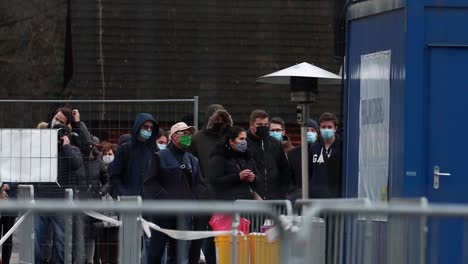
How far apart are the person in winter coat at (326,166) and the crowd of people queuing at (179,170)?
1cm

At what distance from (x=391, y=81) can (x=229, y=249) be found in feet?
8.37

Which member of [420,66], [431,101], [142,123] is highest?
[420,66]

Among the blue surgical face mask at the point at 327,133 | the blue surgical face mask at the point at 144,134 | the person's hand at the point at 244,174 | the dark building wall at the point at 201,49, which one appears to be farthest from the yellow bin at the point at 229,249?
the dark building wall at the point at 201,49

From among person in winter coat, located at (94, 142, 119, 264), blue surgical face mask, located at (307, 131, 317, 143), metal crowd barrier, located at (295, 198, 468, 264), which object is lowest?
person in winter coat, located at (94, 142, 119, 264)

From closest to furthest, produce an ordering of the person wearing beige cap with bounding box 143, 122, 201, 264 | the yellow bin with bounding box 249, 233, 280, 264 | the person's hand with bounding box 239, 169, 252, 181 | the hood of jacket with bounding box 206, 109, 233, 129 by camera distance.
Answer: the yellow bin with bounding box 249, 233, 280, 264 → the person wearing beige cap with bounding box 143, 122, 201, 264 → the person's hand with bounding box 239, 169, 252, 181 → the hood of jacket with bounding box 206, 109, 233, 129

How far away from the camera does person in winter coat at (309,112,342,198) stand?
13.3m

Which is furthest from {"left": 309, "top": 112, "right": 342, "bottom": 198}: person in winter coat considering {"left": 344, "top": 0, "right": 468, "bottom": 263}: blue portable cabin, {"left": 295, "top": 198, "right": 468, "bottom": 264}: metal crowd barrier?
{"left": 295, "top": 198, "right": 468, "bottom": 264}: metal crowd barrier

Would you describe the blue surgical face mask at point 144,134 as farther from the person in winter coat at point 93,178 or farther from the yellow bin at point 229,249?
the yellow bin at point 229,249

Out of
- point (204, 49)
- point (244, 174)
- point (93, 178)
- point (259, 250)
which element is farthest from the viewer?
point (204, 49)

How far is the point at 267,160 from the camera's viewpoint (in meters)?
13.5

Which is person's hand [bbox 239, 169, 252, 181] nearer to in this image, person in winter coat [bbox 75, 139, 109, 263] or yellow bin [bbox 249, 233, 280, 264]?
person in winter coat [bbox 75, 139, 109, 263]

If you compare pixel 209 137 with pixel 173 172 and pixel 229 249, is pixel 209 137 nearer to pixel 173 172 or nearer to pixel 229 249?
pixel 173 172

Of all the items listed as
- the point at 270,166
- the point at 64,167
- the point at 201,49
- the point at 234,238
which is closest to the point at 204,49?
the point at 201,49

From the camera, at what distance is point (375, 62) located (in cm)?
1059
